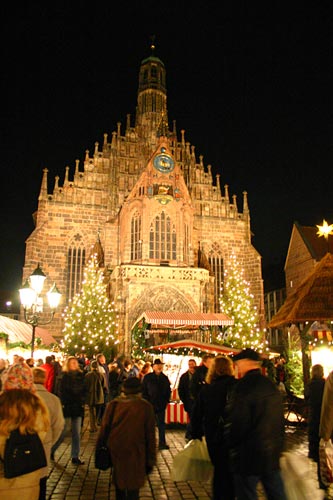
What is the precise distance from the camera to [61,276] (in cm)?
3312

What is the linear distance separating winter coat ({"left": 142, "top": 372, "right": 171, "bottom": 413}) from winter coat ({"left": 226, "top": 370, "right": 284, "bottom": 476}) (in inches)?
238

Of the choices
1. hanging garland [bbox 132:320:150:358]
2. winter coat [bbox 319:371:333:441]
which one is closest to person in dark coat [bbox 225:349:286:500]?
winter coat [bbox 319:371:333:441]

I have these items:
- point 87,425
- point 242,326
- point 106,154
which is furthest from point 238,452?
point 106,154

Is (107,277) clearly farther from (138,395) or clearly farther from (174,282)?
(138,395)

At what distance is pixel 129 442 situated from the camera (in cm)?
439

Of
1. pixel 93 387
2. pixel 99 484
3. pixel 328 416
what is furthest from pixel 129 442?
pixel 93 387

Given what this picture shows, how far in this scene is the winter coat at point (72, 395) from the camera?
847cm

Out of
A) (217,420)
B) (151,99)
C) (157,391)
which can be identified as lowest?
(157,391)

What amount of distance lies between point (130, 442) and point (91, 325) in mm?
23871

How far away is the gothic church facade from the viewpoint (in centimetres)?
2911

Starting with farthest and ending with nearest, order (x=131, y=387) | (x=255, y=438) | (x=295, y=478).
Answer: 1. (x=131, y=387)
2. (x=295, y=478)
3. (x=255, y=438)

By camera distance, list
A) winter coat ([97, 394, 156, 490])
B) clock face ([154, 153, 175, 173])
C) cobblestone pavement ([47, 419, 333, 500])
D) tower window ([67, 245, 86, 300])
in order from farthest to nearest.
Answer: tower window ([67, 245, 86, 300]) → clock face ([154, 153, 175, 173]) → cobblestone pavement ([47, 419, 333, 500]) → winter coat ([97, 394, 156, 490])

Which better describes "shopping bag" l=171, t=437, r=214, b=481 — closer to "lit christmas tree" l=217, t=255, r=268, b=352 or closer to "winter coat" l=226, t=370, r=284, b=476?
"winter coat" l=226, t=370, r=284, b=476

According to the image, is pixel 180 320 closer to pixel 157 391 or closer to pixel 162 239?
pixel 157 391
